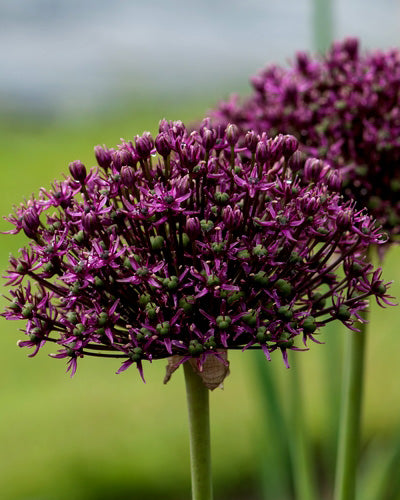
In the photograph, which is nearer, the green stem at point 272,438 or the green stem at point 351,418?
the green stem at point 351,418

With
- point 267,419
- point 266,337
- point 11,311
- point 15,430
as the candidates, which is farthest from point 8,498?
point 266,337

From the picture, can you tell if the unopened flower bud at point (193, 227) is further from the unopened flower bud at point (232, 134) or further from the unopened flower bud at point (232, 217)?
the unopened flower bud at point (232, 134)

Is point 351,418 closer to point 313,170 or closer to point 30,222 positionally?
point 313,170

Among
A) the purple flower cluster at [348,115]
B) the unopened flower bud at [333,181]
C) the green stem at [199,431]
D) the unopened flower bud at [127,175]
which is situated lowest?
the green stem at [199,431]

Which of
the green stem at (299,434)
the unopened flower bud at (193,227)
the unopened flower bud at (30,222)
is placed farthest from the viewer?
the green stem at (299,434)

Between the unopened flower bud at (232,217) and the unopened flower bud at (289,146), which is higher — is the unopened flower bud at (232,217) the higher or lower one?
the lower one

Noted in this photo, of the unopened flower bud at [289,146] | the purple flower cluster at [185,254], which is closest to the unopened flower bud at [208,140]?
the purple flower cluster at [185,254]

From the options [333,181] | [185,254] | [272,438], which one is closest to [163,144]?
[185,254]
